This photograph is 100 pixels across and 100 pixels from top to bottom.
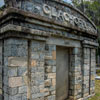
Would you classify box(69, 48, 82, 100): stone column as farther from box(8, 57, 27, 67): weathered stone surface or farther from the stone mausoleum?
box(8, 57, 27, 67): weathered stone surface

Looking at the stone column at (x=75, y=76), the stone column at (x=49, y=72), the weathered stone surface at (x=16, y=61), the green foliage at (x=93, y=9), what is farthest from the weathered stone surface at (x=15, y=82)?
the green foliage at (x=93, y=9)

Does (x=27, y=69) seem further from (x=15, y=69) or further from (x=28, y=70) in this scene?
(x=15, y=69)

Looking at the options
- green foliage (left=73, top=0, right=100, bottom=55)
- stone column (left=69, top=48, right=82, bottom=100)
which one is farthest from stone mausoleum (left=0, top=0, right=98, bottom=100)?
green foliage (left=73, top=0, right=100, bottom=55)

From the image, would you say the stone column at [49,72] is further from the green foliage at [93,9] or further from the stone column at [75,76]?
the green foliage at [93,9]

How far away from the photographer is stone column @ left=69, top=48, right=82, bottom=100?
4.75 metres

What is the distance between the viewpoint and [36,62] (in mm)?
3365

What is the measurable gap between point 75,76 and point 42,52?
209 centimetres

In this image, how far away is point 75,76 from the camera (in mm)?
4777

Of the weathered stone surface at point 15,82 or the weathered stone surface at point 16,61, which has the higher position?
the weathered stone surface at point 16,61

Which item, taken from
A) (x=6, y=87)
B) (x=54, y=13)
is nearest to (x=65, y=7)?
(x=54, y=13)

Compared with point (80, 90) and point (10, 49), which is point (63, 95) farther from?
point (10, 49)

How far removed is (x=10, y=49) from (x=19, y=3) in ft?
4.34

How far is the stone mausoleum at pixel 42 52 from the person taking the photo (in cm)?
292

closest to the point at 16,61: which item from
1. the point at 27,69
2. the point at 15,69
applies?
the point at 15,69
